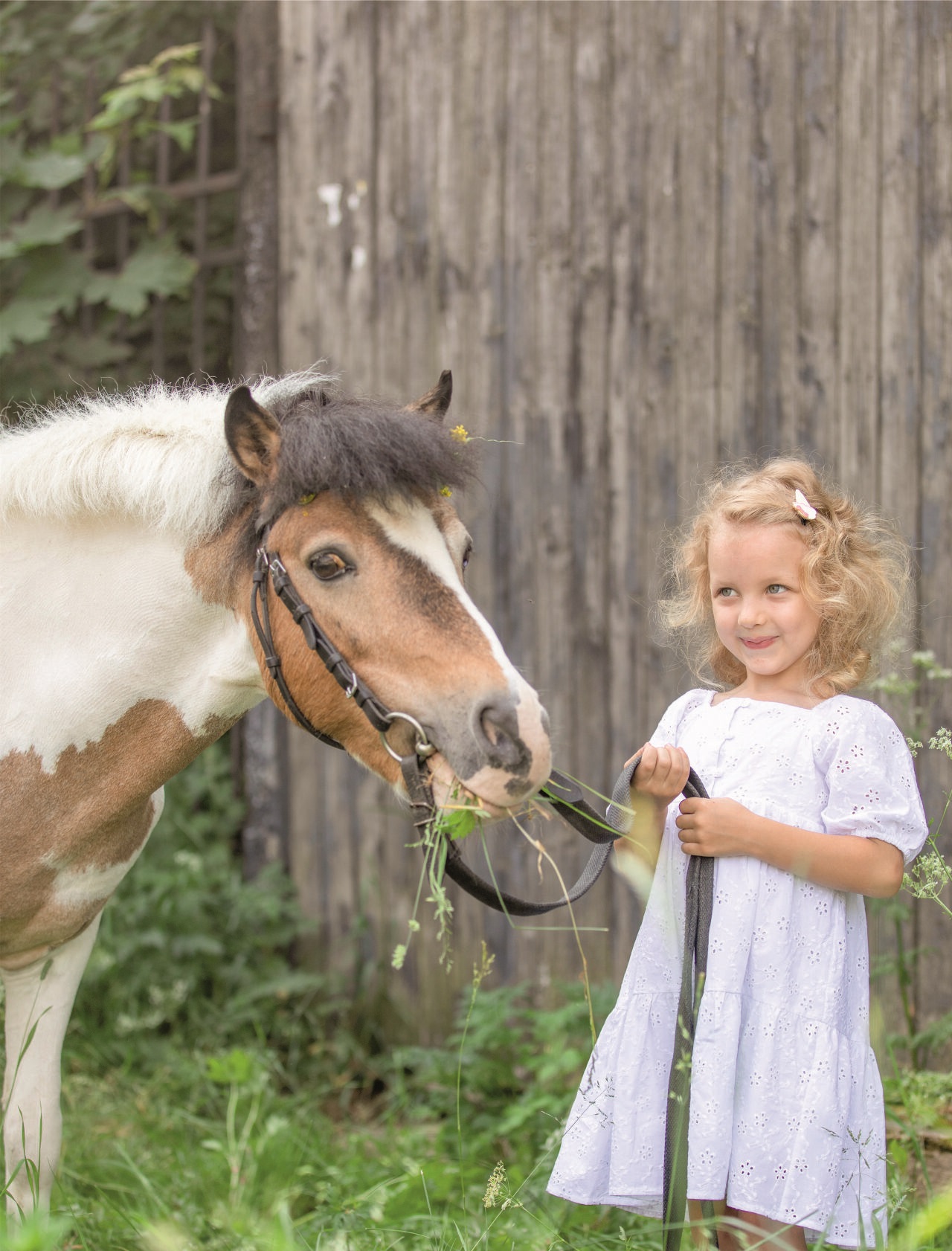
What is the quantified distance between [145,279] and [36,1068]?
328 cm

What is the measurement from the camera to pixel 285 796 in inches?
179

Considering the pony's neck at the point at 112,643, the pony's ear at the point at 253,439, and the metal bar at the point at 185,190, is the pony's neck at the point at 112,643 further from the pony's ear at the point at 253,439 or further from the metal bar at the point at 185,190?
the metal bar at the point at 185,190

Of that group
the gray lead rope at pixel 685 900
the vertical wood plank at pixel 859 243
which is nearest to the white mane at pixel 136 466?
the gray lead rope at pixel 685 900

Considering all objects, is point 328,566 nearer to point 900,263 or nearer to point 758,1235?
point 758,1235

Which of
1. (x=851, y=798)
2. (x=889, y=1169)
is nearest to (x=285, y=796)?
(x=889, y=1169)

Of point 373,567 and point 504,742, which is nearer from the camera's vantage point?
point 504,742

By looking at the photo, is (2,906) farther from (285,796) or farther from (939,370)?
(939,370)

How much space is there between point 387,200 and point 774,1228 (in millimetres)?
3690

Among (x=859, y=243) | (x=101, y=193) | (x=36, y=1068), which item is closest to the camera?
(x=36, y=1068)

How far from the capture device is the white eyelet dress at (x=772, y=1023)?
1.81 meters

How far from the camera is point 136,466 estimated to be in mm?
2123

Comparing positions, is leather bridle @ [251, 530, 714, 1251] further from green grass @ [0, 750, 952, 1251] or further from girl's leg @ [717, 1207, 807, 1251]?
green grass @ [0, 750, 952, 1251]

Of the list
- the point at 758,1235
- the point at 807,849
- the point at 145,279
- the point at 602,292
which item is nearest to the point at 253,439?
the point at 807,849

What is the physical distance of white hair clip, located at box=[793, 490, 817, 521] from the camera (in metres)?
1.99
